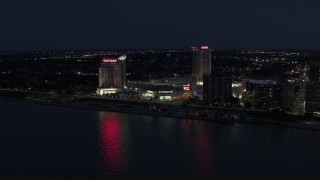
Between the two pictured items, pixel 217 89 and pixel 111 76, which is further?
pixel 111 76

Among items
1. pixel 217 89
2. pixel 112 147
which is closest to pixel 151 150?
pixel 112 147

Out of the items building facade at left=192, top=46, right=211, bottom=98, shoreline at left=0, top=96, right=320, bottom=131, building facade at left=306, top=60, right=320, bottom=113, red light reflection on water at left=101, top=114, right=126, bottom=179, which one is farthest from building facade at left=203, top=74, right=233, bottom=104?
building facade at left=192, top=46, right=211, bottom=98

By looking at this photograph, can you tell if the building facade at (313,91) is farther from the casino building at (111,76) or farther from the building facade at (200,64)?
the casino building at (111,76)

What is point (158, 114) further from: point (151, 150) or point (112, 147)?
point (151, 150)

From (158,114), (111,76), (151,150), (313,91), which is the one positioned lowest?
(151,150)

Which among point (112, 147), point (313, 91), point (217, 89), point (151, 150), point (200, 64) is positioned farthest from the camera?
point (200, 64)

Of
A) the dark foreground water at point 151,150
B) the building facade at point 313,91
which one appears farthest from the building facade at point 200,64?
the dark foreground water at point 151,150
